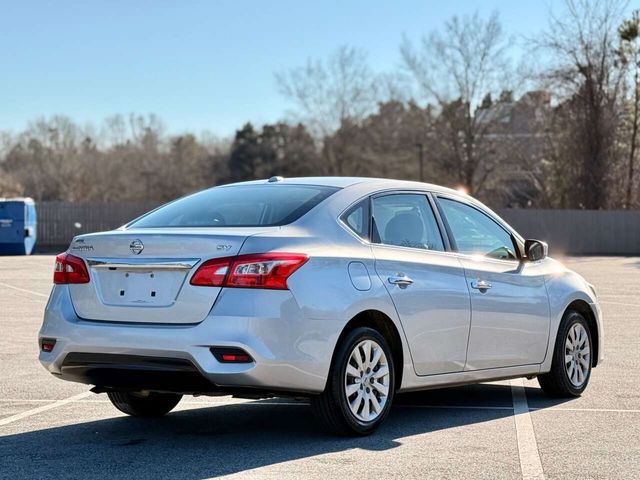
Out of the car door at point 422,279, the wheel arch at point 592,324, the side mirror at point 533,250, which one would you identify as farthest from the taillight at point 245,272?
the wheel arch at point 592,324

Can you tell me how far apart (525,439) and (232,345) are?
2.04m

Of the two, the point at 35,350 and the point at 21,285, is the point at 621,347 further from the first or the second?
the point at 21,285

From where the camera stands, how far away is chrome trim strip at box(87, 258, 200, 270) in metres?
6.74

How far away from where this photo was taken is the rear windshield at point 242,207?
7320 mm

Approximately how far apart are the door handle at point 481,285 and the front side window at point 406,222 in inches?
13.9

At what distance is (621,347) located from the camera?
41.9 feet

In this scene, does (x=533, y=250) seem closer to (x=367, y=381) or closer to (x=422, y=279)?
(x=422, y=279)

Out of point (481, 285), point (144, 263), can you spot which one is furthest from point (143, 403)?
point (481, 285)

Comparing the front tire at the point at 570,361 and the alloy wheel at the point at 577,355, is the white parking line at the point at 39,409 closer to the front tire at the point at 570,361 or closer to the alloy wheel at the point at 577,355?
the front tire at the point at 570,361

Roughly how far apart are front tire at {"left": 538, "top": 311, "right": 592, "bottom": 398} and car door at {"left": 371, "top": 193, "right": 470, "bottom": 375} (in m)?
1.33

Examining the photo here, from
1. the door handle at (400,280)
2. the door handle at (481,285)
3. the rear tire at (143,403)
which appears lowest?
the rear tire at (143,403)

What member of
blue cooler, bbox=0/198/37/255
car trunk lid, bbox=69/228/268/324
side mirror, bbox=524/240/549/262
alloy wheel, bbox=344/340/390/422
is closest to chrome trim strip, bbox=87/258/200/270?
car trunk lid, bbox=69/228/268/324

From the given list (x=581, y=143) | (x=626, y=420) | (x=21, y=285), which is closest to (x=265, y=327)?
(x=626, y=420)

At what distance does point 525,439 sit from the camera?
7.26 m
